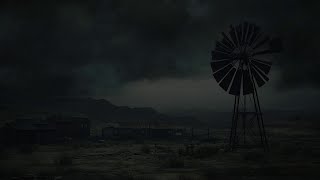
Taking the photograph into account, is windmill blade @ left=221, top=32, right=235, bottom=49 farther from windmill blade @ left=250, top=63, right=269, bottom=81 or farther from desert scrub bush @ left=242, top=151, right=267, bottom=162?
desert scrub bush @ left=242, top=151, right=267, bottom=162

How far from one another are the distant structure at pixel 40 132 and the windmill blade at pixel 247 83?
2979 centimetres

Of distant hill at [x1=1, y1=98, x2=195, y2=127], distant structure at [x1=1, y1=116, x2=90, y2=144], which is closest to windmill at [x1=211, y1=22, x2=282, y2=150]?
distant structure at [x1=1, y1=116, x2=90, y2=144]

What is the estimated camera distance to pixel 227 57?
39031mm

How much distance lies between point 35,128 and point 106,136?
20040mm

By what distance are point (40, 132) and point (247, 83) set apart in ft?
99.6

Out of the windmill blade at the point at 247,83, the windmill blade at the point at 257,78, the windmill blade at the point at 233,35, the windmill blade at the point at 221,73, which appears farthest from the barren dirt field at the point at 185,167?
the windmill blade at the point at 233,35

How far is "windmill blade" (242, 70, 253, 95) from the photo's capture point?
38969mm

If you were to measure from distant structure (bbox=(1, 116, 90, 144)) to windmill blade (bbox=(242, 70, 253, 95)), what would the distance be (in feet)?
97.7

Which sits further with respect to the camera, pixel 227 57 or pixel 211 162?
pixel 227 57

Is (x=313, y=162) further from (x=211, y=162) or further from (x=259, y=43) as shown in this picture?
(x=259, y=43)

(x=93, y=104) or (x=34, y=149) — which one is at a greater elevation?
(x=93, y=104)

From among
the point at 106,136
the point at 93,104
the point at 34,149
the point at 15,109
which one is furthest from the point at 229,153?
the point at 93,104

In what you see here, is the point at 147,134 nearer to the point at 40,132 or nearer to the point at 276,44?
the point at 40,132

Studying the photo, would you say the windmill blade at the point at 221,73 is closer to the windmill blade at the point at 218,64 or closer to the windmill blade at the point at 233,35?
the windmill blade at the point at 218,64
